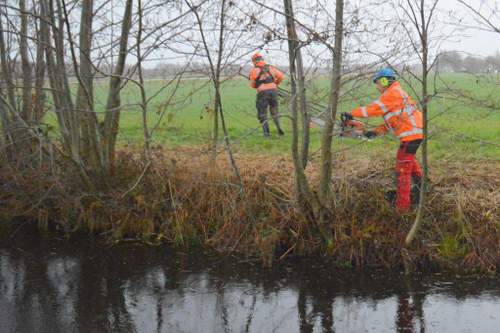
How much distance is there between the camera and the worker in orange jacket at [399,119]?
22.6 feet

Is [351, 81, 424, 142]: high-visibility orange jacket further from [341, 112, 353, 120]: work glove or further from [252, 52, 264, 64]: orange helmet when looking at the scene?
[252, 52, 264, 64]: orange helmet

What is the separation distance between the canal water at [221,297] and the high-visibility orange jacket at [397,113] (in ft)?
5.53

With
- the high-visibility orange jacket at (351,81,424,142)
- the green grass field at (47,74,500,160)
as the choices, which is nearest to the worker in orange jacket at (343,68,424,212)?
the high-visibility orange jacket at (351,81,424,142)

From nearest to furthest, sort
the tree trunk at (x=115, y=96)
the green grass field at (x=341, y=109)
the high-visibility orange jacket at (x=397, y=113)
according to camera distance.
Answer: the high-visibility orange jacket at (x=397, y=113)
the green grass field at (x=341, y=109)
the tree trunk at (x=115, y=96)

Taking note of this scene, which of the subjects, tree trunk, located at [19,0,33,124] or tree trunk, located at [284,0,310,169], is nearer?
tree trunk, located at [284,0,310,169]

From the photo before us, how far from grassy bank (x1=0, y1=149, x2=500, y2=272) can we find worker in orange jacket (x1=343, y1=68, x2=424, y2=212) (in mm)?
394

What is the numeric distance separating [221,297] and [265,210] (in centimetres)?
169

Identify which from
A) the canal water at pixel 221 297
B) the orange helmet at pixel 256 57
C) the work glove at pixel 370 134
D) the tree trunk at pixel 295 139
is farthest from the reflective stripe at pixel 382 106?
the canal water at pixel 221 297

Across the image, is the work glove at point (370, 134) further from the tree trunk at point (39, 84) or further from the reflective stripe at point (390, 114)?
Answer: the tree trunk at point (39, 84)

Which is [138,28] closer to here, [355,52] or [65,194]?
[65,194]

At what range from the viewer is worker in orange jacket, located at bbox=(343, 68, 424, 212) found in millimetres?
6883

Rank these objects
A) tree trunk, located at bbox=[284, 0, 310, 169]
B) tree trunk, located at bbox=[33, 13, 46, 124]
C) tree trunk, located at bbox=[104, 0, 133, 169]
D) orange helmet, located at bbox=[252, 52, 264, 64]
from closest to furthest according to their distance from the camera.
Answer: tree trunk, located at bbox=[284, 0, 310, 169] < orange helmet, located at bbox=[252, 52, 264, 64] < tree trunk, located at bbox=[104, 0, 133, 169] < tree trunk, located at bbox=[33, 13, 46, 124]

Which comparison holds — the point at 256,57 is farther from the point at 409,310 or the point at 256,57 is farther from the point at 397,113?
the point at 409,310

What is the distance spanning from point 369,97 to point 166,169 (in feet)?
10.4
